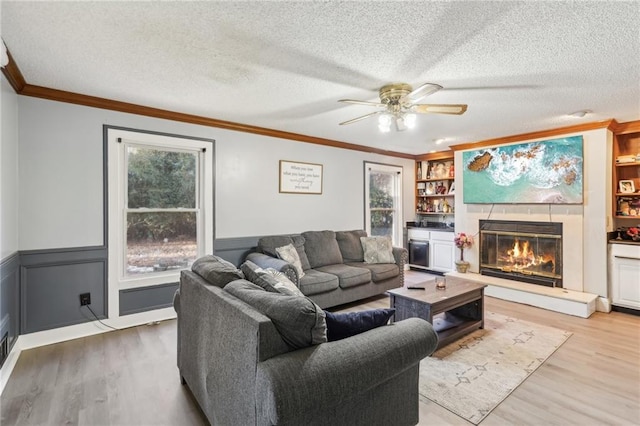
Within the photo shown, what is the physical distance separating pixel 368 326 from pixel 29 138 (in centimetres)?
351

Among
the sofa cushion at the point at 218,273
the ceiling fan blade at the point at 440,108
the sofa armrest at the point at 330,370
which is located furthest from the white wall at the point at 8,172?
the ceiling fan blade at the point at 440,108

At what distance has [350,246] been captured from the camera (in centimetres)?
493

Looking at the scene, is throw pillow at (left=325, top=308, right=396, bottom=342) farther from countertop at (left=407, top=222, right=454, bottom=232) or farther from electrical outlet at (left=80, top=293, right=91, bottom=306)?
countertop at (left=407, top=222, right=454, bottom=232)

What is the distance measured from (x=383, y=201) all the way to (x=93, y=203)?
4.69 meters

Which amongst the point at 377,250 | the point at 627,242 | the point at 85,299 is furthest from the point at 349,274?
the point at 627,242

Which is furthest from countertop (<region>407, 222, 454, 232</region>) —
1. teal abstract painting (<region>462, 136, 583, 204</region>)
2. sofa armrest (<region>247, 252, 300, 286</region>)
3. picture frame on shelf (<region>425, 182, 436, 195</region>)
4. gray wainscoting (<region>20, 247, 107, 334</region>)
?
gray wainscoting (<region>20, 247, 107, 334</region>)

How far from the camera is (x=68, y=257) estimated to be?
312 cm

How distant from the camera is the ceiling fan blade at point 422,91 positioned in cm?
235

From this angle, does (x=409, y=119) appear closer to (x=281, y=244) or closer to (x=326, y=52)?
(x=326, y=52)

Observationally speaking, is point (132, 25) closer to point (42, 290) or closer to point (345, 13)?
point (345, 13)

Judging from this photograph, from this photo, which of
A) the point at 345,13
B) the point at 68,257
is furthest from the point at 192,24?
the point at 68,257

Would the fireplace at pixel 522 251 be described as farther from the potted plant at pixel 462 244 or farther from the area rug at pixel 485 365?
the area rug at pixel 485 365

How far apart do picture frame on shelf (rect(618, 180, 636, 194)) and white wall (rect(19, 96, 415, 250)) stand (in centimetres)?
355

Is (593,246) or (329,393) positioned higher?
(593,246)
